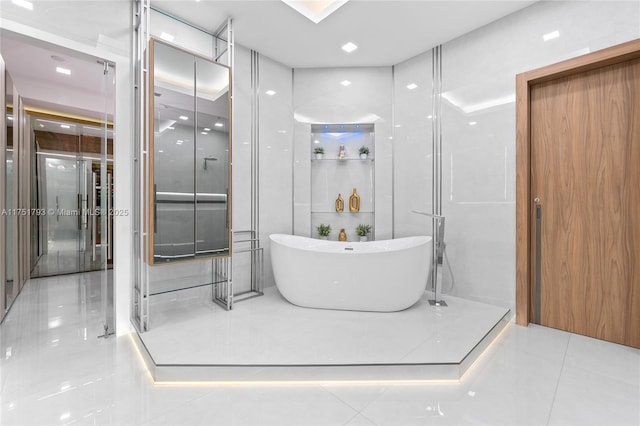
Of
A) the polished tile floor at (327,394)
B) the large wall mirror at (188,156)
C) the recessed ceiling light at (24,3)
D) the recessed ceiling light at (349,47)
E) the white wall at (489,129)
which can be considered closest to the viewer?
the polished tile floor at (327,394)

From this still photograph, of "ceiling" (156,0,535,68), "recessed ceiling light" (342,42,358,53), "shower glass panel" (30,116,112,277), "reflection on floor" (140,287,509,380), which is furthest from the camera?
"shower glass panel" (30,116,112,277)

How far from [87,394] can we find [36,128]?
4142 mm

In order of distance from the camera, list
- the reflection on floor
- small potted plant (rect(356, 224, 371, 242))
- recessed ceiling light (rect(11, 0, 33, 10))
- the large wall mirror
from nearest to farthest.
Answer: the reflection on floor → recessed ceiling light (rect(11, 0, 33, 10)) → the large wall mirror → small potted plant (rect(356, 224, 371, 242))

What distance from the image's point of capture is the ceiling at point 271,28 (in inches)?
86.0

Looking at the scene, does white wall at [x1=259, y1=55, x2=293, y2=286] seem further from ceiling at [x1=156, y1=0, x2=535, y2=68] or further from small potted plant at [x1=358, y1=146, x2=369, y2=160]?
small potted plant at [x1=358, y1=146, x2=369, y2=160]

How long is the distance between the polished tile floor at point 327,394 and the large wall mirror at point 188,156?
83 centimetres

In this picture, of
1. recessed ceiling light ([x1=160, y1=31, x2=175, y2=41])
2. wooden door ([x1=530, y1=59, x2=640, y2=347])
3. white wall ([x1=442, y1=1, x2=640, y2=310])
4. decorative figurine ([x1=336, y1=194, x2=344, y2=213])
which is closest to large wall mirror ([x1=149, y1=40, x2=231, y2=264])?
recessed ceiling light ([x1=160, y1=31, x2=175, y2=41])

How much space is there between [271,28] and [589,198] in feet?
10.3

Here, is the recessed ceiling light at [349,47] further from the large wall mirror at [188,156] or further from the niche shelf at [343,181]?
the large wall mirror at [188,156]

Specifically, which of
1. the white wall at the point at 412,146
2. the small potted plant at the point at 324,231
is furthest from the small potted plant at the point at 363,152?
the small potted plant at the point at 324,231

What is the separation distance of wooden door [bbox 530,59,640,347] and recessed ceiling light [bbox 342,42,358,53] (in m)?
1.76

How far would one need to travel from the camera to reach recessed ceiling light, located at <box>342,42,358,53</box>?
317 cm

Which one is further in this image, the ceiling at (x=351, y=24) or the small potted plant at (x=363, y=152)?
the small potted plant at (x=363, y=152)

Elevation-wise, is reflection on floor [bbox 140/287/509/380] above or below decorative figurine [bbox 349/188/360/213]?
below
